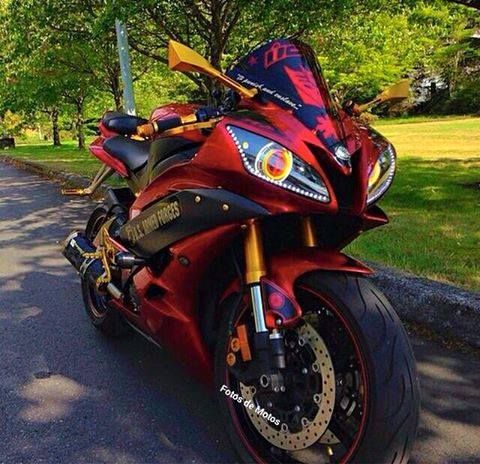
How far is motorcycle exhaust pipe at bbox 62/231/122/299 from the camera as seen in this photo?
349 centimetres

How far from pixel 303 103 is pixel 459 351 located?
2.09 metres

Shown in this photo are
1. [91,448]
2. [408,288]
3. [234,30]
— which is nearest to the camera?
[91,448]

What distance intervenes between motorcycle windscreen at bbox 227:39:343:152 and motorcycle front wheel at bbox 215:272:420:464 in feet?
1.94

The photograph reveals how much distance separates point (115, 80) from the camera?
750 inches

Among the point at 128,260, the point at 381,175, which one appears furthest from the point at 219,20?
the point at 381,175

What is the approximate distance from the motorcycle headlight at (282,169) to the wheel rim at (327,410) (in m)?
0.42

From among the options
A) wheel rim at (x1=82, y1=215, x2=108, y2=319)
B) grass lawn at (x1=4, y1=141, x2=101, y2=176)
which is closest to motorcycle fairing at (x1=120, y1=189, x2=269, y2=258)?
wheel rim at (x1=82, y1=215, x2=108, y2=319)

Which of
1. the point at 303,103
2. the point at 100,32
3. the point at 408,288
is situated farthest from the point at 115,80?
the point at 303,103

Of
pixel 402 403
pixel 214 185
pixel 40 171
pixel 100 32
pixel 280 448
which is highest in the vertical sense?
pixel 100 32

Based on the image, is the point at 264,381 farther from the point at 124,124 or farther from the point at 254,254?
the point at 124,124

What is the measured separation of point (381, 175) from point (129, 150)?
5.99ft

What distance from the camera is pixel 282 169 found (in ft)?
6.97

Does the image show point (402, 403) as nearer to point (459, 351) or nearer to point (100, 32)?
point (459, 351)

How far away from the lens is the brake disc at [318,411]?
228cm
